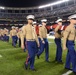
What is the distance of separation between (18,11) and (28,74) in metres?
70.1

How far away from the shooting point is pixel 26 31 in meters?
8.38

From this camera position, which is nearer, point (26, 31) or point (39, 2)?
point (26, 31)

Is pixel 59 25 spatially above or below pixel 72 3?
below

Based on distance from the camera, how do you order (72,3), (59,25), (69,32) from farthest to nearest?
(72,3), (59,25), (69,32)

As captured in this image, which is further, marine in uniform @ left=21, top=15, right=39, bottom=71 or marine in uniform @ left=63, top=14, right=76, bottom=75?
marine in uniform @ left=21, top=15, right=39, bottom=71

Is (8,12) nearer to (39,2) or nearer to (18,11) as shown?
(18,11)

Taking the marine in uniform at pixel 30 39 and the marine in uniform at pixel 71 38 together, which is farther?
the marine in uniform at pixel 30 39

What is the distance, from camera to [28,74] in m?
7.74

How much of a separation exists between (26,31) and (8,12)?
225ft

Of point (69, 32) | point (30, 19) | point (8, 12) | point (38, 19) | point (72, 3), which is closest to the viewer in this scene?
point (69, 32)

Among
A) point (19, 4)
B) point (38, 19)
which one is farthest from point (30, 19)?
point (19, 4)

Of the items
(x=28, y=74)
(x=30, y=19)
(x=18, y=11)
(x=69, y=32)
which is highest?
(x=18, y=11)

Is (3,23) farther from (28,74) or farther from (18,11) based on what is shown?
(28,74)

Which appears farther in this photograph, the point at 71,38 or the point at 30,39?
the point at 30,39
